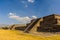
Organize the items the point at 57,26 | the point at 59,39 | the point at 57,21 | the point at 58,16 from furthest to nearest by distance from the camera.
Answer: the point at 58,16 → the point at 57,21 → the point at 57,26 → the point at 59,39

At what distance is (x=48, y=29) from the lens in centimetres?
1806

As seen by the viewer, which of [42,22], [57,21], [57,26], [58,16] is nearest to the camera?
[57,26]

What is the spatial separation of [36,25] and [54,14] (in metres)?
3.75

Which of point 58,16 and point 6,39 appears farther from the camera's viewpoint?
point 58,16

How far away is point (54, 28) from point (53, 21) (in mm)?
2479

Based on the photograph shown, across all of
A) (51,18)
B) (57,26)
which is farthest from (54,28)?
(51,18)

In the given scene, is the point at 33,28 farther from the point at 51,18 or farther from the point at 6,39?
the point at 6,39

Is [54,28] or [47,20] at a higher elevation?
[47,20]

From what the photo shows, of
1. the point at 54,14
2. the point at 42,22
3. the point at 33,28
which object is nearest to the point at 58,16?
the point at 54,14

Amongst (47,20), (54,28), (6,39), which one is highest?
(47,20)

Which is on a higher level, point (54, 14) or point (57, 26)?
point (54, 14)

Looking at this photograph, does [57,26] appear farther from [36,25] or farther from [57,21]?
[36,25]

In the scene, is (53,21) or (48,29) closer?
(48,29)

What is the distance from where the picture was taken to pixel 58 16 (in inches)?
809
